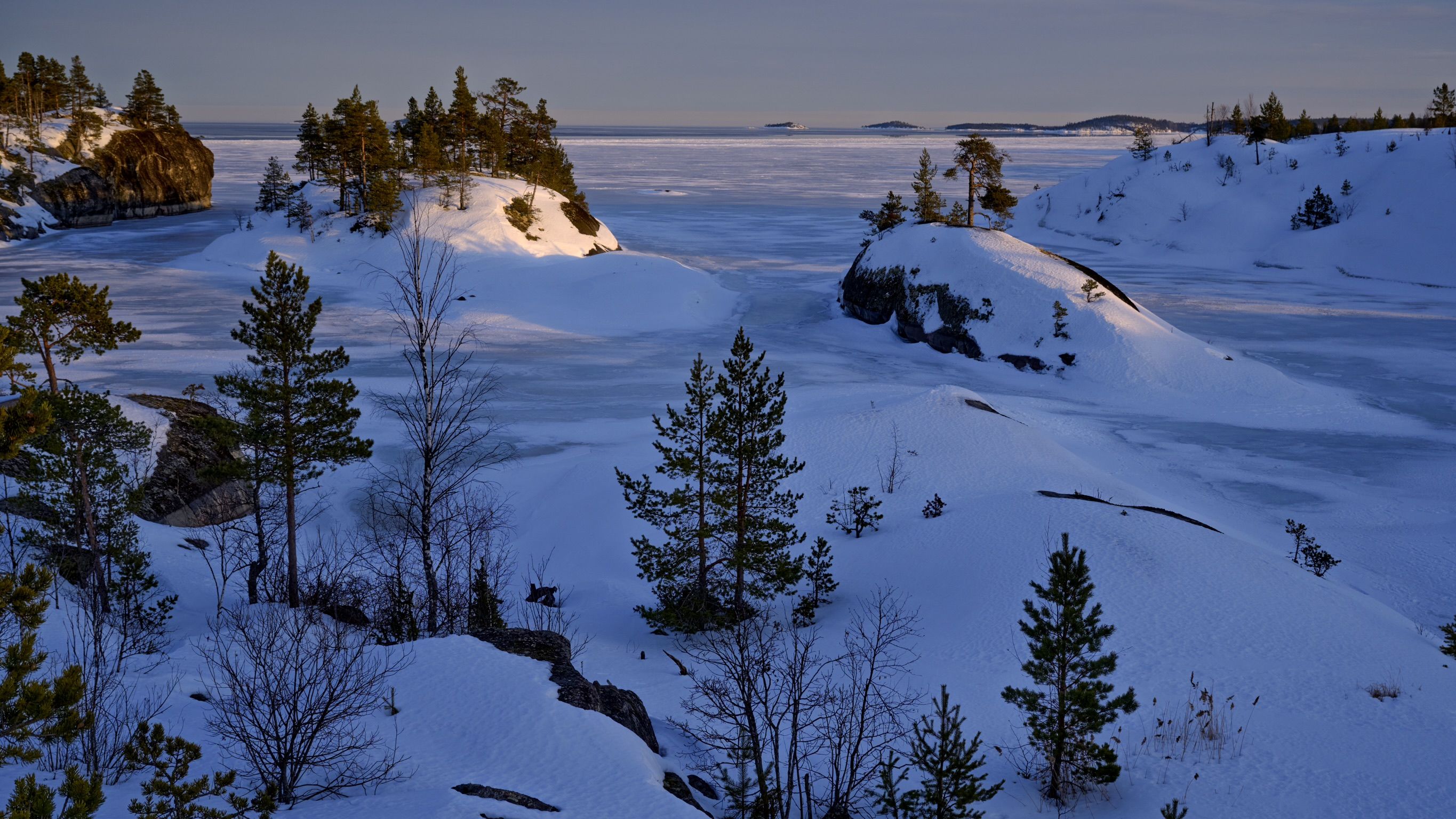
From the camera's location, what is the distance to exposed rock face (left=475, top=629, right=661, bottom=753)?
1040 cm

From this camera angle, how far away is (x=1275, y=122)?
7550 cm

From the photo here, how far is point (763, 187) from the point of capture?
381ft

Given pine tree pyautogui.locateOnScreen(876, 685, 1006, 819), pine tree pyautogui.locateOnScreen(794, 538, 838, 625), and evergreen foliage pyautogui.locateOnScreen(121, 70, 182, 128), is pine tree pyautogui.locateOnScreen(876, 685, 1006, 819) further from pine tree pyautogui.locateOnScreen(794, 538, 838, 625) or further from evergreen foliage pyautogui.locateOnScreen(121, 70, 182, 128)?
evergreen foliage pyautogui.locateOnScreen(121, 70, 182, 128)

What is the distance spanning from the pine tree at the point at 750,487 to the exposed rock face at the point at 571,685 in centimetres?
417

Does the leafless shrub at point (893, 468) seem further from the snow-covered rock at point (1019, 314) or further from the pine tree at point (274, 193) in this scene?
the pine tree at point (274, 193)

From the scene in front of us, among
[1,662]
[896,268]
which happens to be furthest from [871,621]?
[896,268]

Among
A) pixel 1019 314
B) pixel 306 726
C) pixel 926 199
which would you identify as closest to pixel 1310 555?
pixel 306 726

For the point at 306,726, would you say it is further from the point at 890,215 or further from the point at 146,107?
the point at 146,107

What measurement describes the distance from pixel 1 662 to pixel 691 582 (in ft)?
37.0

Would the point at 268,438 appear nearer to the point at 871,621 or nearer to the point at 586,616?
the point at 586,616

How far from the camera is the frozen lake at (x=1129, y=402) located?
21.6 m

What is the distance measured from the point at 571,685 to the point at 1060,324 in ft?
102

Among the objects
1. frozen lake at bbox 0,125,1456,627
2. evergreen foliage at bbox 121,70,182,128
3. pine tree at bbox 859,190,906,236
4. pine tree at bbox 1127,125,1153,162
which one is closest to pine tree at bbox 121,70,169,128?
evergreen foliage at bbox 121,70,182,128

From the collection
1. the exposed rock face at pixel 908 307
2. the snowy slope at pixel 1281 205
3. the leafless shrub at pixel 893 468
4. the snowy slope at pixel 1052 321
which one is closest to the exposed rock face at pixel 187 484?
the leafless shrub at pixel 893 468
